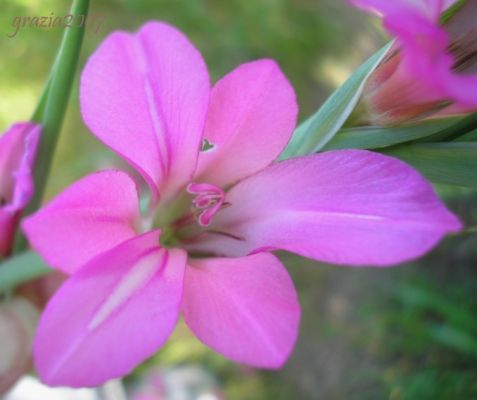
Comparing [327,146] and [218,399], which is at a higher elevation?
[327,146]

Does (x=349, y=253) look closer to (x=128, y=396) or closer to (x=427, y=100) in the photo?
(x=427, y=100)

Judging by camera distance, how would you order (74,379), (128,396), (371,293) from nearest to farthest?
1. (74,379)
2. (371,293)
3. (128,396)

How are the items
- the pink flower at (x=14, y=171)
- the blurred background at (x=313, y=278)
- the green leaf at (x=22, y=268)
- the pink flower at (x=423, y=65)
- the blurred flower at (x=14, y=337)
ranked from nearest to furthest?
the pink flower at (x=423, y=65), the pink flower at (x=14, y=171), the green leaf at (x=22, y=268), the blurred flower at (x=14, y=337), the blurred background at (x=313, y=278)

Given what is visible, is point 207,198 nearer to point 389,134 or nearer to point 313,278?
point 389,134

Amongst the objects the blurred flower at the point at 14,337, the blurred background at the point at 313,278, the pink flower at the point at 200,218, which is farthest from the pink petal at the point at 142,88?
the blurred background at the point at 313,278

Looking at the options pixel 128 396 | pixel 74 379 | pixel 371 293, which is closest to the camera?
pixel 74 379

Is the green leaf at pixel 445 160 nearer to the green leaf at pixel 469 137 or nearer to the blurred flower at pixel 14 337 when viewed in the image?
the green leaf at pixel 469 137

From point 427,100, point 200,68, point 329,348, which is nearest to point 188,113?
point 200,68
